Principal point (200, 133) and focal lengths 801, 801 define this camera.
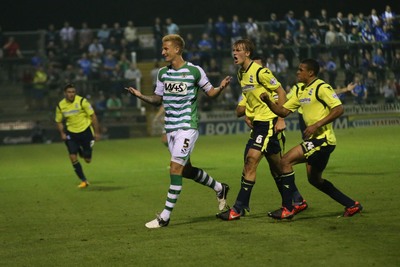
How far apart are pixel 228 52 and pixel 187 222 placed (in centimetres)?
2346

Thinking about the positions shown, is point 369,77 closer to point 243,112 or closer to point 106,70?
point 106,70

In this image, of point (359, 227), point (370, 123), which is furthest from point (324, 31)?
point (359, 227)

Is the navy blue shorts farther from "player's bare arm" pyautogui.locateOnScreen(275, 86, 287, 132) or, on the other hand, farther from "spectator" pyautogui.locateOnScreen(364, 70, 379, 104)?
"spectator" pyautogui.locateOnScreen(364, 70, 379, 104)

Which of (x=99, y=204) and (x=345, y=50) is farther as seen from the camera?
(x=345, y=50)

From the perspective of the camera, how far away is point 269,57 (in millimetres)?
33188

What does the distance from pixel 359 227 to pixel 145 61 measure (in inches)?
983

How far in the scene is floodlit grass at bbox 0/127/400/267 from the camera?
26.7 feet

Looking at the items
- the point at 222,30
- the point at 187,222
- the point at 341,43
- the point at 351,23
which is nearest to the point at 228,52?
the point at 222,30

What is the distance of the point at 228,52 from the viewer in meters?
33.5

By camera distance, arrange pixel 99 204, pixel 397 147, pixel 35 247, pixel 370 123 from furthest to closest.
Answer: pixel 370 123
pixel 397 147
pixel 99 204
pixel 35 247

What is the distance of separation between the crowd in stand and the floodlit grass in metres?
12.5

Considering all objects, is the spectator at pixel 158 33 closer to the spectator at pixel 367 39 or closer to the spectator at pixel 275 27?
the spectator at pixel 275 27

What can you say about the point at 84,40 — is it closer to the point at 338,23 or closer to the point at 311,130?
the point at 338,23

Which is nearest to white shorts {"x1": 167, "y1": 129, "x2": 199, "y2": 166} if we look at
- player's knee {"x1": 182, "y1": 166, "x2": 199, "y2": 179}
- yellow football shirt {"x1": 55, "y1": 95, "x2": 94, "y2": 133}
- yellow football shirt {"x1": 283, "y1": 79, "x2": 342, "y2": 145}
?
player's knee {"x1": 182, "y1": 166, "x2": 199, "y2": 179}
